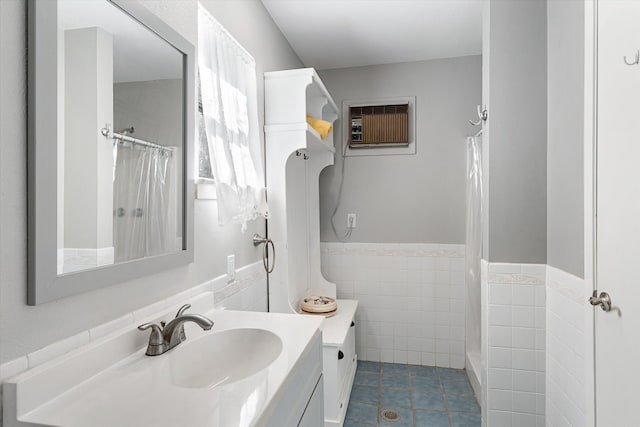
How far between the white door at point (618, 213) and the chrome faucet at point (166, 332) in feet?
4.20

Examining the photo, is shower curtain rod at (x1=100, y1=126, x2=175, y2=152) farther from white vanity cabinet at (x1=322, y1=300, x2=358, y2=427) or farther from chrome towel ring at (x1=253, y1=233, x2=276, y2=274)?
Answer: white vanity cabinet at (x1=322, y1=300, x2=358, y2=427)

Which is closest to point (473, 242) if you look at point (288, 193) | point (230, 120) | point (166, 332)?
point (288, 193)

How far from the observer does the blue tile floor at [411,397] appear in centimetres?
212

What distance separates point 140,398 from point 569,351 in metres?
1.66

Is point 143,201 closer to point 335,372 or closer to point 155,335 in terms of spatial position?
point 155,335

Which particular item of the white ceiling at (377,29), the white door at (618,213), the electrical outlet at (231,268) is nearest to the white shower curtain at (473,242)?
the white ceiling at (377,29)

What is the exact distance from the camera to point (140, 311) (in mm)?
1050

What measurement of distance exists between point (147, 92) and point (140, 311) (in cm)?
70

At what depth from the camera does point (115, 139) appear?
97 centimetres

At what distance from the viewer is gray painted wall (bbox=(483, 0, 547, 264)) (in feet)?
5.64

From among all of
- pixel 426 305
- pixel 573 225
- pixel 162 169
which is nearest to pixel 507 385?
pixel 573 225

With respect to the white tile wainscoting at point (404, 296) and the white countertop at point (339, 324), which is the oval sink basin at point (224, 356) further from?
the white tile wainscoting at point (404, 296)

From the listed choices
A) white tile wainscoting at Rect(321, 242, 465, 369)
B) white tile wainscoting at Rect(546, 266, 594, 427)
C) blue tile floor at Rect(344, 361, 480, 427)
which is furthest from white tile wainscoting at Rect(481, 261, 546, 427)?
white tile wainscoting at Rect(321, 242, 465, 369)

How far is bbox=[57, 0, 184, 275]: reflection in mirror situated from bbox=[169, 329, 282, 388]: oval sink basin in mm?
342
